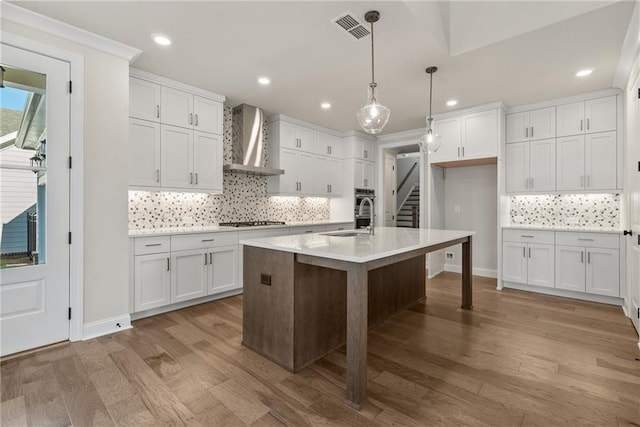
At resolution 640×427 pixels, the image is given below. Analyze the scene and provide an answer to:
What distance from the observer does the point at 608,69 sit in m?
3.31

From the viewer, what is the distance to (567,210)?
14.5 ft

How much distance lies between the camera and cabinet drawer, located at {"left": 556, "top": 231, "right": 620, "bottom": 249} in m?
3.67

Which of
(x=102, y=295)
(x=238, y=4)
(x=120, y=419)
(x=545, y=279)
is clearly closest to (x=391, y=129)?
(x=545, y=279)

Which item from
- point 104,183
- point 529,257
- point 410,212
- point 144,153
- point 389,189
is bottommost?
point 529,257

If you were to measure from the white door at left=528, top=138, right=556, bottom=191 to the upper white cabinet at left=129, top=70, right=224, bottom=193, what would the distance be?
14.6 ft

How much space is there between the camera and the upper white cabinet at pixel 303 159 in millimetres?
5000

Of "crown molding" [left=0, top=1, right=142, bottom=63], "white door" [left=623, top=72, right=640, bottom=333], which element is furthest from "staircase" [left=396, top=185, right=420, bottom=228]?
"crown molding" [left=0, top=1, right=142, bottom=63]

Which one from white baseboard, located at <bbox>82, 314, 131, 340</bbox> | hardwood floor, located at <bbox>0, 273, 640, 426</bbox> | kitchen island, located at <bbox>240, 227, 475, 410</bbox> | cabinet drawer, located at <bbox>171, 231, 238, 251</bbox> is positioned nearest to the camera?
hardwood floor, located at <bbox>0, 273, 640, 426</bbox>

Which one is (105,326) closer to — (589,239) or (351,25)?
(351,25)

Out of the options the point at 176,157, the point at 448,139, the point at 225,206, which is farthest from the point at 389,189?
the point at 176,157

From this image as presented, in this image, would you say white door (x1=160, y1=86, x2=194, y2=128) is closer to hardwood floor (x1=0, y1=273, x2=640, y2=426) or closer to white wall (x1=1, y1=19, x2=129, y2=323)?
white wall (x1=1, y1=19, x2=129, y2=323)

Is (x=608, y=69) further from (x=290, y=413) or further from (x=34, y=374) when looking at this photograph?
(x=34, y=374)

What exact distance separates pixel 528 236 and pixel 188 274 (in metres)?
4.54

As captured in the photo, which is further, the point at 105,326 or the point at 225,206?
the point at 225,206
